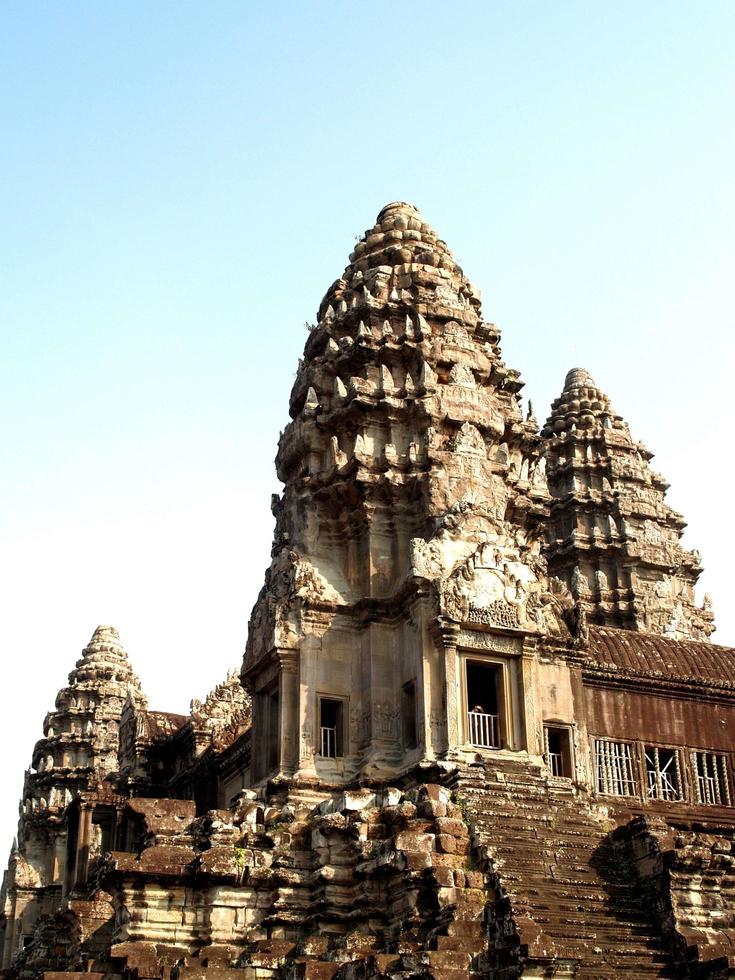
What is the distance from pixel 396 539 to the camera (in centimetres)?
3041

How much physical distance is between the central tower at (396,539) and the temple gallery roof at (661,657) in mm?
1979

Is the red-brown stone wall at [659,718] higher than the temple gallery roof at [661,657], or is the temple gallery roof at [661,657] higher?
the temple gallery roof at [661,657]

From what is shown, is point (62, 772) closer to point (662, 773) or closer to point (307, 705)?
point (307, 705)

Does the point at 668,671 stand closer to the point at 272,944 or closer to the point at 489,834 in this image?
the point at 489,834

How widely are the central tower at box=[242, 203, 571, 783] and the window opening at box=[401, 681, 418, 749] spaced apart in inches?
1.6

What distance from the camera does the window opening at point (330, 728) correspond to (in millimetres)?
28812

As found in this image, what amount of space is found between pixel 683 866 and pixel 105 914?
12.2 m

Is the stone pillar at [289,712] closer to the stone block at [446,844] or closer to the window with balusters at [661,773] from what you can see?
the stone block at [446,844]

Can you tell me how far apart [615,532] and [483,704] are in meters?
20.1

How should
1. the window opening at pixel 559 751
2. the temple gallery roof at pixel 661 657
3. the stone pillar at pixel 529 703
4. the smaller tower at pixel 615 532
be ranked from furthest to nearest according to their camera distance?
the smaller tower at pixel 615 532 → the temple gallery roof at pixel 661 657 → the window opening at pixel 559 751 → the stone pillar at pixel 529 703

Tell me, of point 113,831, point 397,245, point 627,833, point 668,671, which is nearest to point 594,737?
point 668,671

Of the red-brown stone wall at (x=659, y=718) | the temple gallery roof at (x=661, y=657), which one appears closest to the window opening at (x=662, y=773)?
the red-brown stone wall at (x=659, y=718)

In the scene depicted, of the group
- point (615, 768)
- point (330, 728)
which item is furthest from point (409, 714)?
point (615, 768)

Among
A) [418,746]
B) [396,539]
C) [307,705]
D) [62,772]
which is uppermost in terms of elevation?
[62,772]
